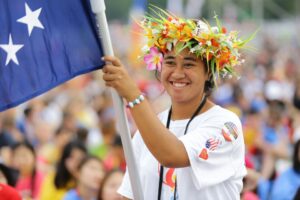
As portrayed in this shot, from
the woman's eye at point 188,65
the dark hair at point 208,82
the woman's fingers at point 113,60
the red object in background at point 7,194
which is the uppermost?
the woman's fingers at point 113,60

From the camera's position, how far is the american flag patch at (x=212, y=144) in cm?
501

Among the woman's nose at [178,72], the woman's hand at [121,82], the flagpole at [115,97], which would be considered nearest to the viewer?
the woman's hand at [121,82]

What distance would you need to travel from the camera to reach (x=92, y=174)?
921cm

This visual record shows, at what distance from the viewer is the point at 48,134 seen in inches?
588

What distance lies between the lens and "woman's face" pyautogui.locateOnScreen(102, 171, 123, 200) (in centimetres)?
856

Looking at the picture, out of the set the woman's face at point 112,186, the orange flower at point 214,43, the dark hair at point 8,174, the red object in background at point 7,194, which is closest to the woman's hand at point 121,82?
the orange flower at point 214,43

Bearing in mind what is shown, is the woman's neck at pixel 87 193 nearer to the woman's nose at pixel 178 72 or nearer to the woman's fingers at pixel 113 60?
the woman's nose at pixel 178 72

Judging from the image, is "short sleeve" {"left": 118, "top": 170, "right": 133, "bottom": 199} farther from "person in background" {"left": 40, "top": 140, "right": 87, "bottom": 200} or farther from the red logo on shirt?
"person in background" {"left": 40, "top": 140, "right": 87, "bottom": 200}

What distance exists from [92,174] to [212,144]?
4314 millimetres

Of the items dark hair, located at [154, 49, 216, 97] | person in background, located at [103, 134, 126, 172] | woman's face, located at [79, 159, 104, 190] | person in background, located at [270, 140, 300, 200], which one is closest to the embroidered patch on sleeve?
dark hair, located at [154, 49, 216, 97]

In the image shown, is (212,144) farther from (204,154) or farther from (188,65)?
(188,65)

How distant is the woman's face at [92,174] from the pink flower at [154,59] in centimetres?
383

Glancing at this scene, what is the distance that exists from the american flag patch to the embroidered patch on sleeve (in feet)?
0.23

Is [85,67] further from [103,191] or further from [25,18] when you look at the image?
[103,191]
